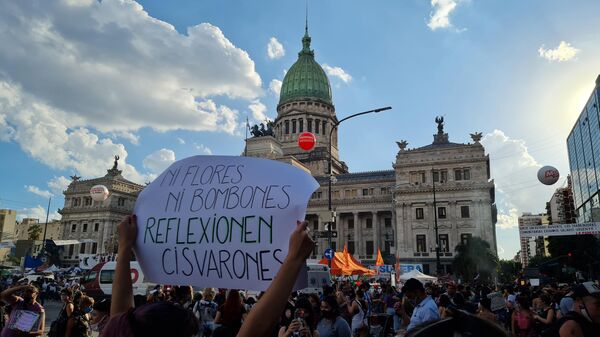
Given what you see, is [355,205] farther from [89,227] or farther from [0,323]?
[0,323]

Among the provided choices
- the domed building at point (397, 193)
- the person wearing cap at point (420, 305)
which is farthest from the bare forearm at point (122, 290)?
the domed building at point (397, 193)

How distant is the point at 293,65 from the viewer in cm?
9725

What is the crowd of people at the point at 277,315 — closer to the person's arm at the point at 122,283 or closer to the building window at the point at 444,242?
the person's arm at the point at 122,283

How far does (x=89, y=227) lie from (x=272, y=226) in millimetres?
86892

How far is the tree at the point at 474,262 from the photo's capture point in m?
46.3

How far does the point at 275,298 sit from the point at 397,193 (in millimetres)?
61081

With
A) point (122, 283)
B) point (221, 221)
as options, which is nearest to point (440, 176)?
point (221, 221)

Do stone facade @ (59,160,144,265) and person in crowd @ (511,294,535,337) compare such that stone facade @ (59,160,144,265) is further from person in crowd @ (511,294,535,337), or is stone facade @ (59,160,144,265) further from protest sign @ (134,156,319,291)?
protest sign @ (134,156,319,291)

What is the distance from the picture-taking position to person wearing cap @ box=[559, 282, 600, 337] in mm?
4293

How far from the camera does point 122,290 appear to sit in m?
2.76

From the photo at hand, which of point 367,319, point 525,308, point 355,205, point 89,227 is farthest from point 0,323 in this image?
point 89,227

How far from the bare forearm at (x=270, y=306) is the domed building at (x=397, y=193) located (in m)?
44.9

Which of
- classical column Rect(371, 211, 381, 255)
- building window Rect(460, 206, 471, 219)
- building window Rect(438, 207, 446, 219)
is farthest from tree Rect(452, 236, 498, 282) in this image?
classical column Rect(371, 211, 381, 255)

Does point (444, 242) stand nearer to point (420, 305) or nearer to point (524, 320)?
point (524, 320)
